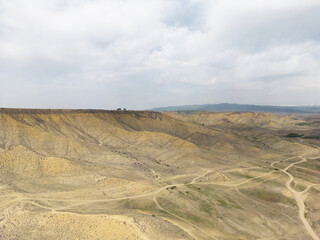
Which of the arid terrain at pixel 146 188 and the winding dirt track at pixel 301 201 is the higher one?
the arid terrain at pixel 146 188

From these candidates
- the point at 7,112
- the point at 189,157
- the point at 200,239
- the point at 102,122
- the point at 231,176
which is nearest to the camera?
the point at 200,239

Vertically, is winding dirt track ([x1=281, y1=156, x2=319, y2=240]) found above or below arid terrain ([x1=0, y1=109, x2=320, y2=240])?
below

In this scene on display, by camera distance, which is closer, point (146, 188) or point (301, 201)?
point (301, 201)

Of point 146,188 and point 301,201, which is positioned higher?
point 146,188

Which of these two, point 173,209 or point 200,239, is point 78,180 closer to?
point 173,209

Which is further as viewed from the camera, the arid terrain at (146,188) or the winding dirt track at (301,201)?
the winding dirt track at (301,201)

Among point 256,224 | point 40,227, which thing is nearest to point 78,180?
point 40,227

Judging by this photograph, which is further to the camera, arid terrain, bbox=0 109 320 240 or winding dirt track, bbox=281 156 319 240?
winding dirt track, bbox=281 156 319 240

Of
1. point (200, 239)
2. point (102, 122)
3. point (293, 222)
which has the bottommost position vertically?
point (293, 222)
